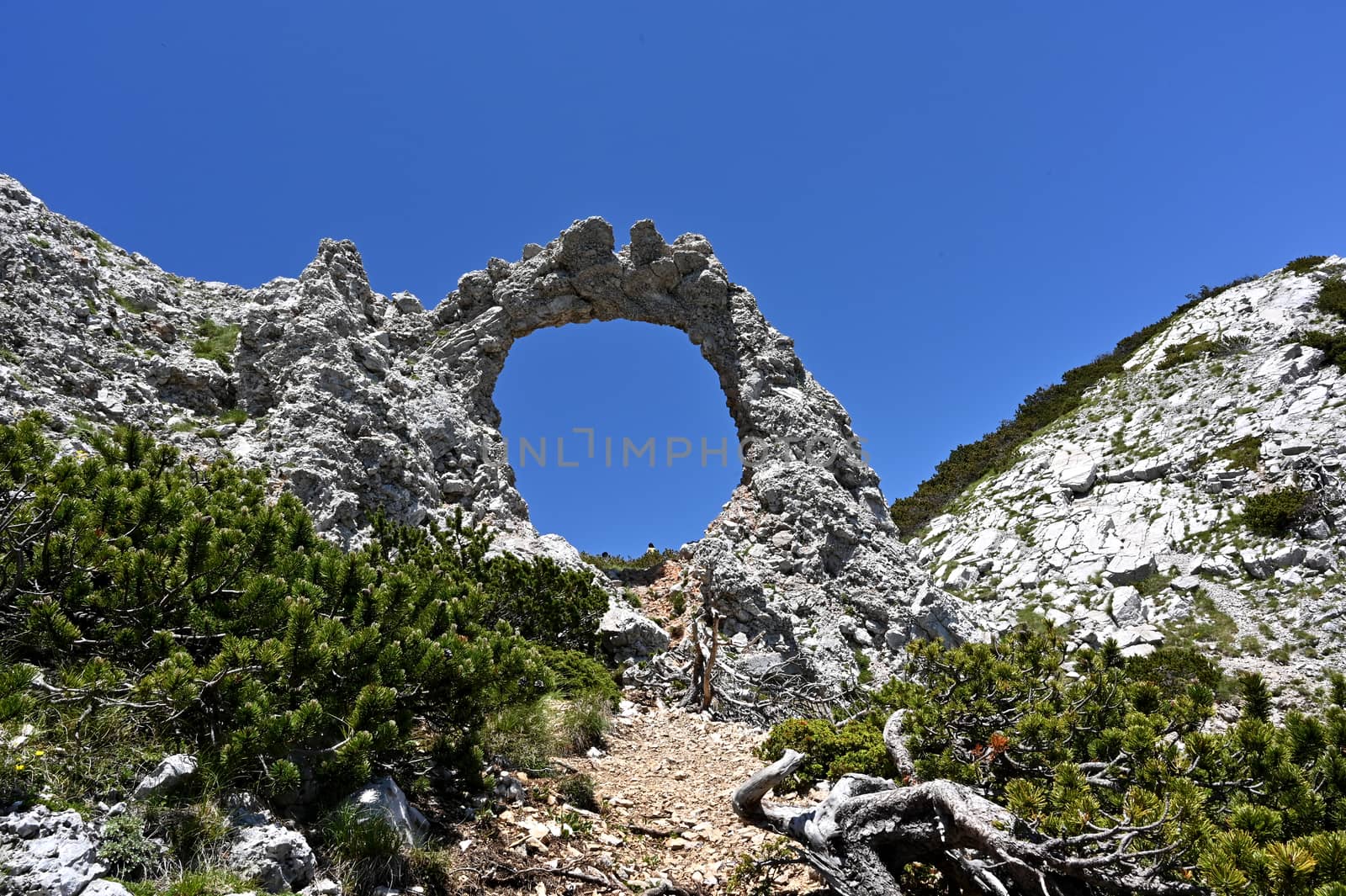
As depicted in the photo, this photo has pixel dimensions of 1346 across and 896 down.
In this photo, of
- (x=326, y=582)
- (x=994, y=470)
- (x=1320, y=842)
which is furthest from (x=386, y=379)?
(x=994, y=470)

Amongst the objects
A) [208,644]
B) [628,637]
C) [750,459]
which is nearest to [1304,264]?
[750,459]

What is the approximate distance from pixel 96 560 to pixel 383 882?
3.31m

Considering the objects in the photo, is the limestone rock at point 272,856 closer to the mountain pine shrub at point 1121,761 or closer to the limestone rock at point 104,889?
the limestone rock at point 104,889

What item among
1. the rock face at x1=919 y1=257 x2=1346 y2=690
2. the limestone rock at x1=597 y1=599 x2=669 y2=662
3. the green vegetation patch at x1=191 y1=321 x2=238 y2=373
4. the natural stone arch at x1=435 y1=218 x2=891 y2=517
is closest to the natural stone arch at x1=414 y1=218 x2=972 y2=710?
the natural stone arch at x1=435 y1=218 x2=891 y2=517

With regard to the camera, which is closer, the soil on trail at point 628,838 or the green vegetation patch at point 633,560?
the soil on trail at point 628,838

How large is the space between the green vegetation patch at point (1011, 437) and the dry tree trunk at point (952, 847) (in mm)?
26959

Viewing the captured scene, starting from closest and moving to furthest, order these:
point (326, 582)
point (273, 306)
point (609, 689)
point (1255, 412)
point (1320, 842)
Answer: point (1320, 842) < point (326, 582) < point (609, 689) < point (273, 306) < point (1255, 412)

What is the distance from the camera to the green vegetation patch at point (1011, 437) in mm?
32312

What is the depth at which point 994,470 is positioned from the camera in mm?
31516

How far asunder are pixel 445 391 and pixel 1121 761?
18.4 m

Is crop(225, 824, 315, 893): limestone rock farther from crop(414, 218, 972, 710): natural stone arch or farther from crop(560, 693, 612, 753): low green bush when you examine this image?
crop(414, 218, 972, 710): natural stone arch

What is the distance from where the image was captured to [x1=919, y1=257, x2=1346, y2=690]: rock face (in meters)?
18.3

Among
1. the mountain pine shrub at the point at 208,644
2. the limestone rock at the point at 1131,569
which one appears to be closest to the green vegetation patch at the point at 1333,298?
the limestone rock at the point at 1131,569

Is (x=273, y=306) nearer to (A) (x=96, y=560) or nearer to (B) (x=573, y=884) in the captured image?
(A) (x=96, y=560)
